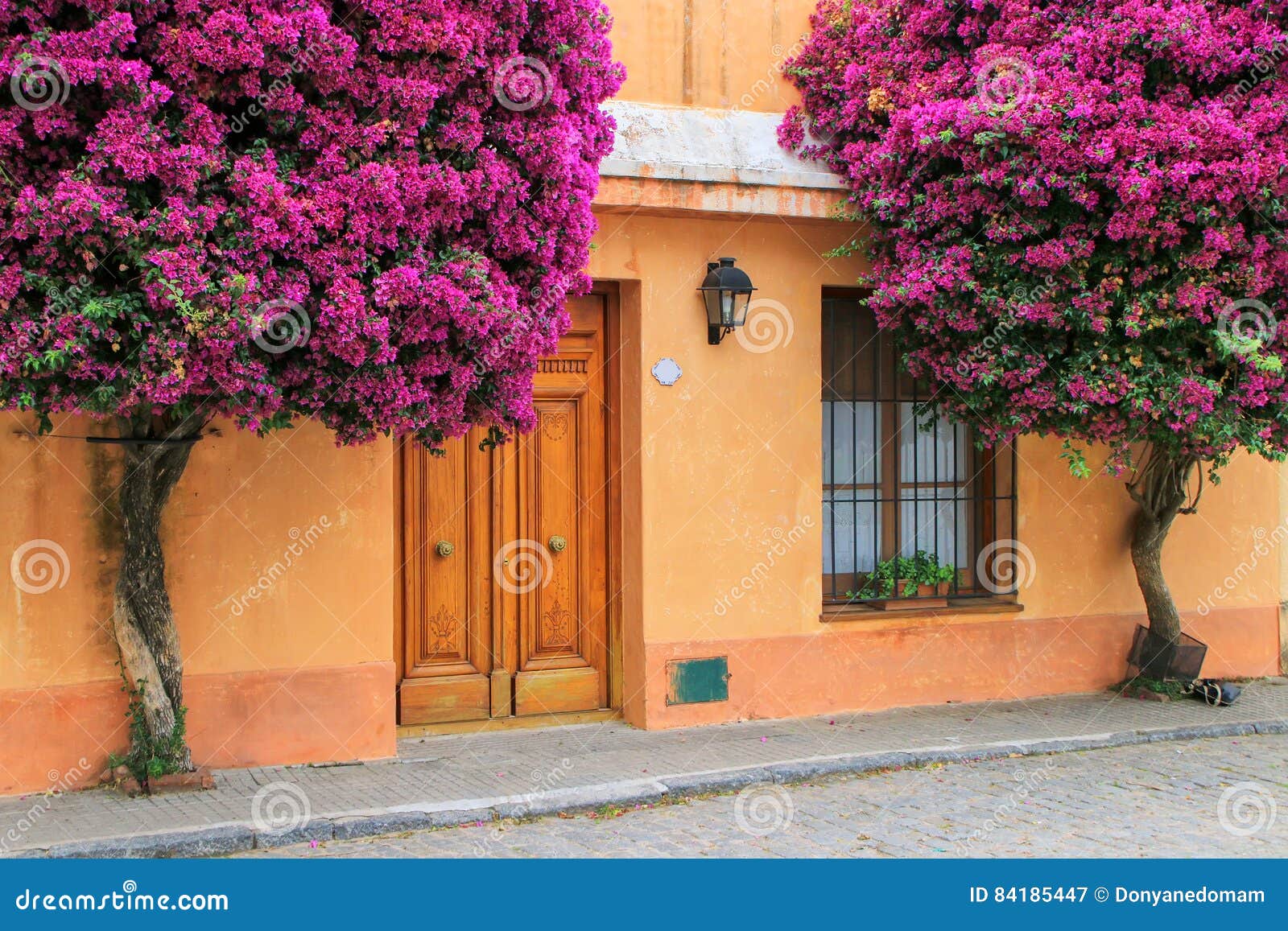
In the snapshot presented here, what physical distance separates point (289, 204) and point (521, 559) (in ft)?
11.1

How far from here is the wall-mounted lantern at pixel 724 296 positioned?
7883mm

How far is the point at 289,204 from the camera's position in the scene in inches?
201

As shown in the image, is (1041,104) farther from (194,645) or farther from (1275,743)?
(194,645)

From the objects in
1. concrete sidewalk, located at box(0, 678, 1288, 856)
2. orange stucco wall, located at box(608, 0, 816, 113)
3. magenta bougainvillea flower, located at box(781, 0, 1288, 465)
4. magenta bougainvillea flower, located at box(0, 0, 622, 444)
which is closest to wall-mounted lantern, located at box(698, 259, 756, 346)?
magenta bougainvillea flower, located at box(781, 0, 1288, 465)

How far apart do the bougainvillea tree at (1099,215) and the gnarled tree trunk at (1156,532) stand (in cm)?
125

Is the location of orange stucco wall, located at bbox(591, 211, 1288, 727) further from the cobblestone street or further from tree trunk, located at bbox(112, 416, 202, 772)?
tree trunk, located at bbox(112, 416, 202, 772)

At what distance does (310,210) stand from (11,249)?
115cm

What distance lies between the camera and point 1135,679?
9.17 meters

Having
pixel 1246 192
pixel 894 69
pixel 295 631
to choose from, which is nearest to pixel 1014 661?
pixel 1246 192

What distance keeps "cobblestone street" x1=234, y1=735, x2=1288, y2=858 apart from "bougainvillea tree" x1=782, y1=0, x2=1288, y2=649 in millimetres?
1872

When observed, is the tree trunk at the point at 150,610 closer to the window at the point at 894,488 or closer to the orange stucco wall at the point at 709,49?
the orange stucco wall at the point at 709,49

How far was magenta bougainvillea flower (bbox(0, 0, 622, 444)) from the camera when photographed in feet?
16.0

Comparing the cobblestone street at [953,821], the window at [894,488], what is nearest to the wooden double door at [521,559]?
the window at [894,488]

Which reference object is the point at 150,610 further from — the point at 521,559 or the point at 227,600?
the point at 521,559
